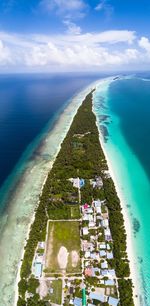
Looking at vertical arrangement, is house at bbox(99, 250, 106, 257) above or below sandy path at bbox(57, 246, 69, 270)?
above

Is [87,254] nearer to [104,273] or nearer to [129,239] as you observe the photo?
[104,273]

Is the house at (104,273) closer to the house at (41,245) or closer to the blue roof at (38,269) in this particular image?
the blue roof at (38,269)

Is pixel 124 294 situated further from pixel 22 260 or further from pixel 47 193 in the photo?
pixel 47 193

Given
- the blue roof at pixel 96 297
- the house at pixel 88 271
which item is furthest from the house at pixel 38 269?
the blue roof at pixel 96 297

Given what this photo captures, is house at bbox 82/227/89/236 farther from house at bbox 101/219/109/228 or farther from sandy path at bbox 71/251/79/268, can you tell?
sandy path at bbox 71/251/79/268

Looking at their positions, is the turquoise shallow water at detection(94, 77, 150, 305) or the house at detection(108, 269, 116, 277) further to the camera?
the turquoise shallow water at detection(94, 77, 150, 305)

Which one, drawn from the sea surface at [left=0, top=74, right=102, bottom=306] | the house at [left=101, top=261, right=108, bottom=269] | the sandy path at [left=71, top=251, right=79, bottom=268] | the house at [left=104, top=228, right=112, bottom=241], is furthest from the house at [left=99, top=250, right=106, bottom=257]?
the sea surface at [left=0, top=74, right=102, bottom=306]
